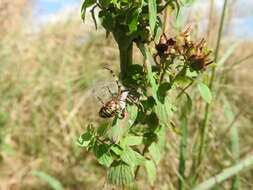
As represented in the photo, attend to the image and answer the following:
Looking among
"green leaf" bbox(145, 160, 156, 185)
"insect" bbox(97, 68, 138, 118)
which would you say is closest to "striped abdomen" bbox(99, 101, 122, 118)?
"insect" bbox(97, 68, 138, 118)

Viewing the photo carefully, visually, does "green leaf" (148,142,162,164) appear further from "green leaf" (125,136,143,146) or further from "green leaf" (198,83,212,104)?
"green leaf" (198,83,212,104)

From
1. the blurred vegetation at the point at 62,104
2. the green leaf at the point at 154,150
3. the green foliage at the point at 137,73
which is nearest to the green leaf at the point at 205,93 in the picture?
the green foliage at the point at 137,73

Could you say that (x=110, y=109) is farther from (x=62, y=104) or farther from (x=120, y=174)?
(x=62, y=104)

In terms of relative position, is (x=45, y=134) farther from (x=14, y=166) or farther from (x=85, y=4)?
(x=85, y=4)

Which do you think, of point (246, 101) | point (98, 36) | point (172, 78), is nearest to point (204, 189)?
point (172, 78)

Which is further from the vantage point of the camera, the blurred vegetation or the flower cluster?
the blurred vegetation

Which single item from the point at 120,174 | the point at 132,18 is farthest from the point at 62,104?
the point at 132,18
